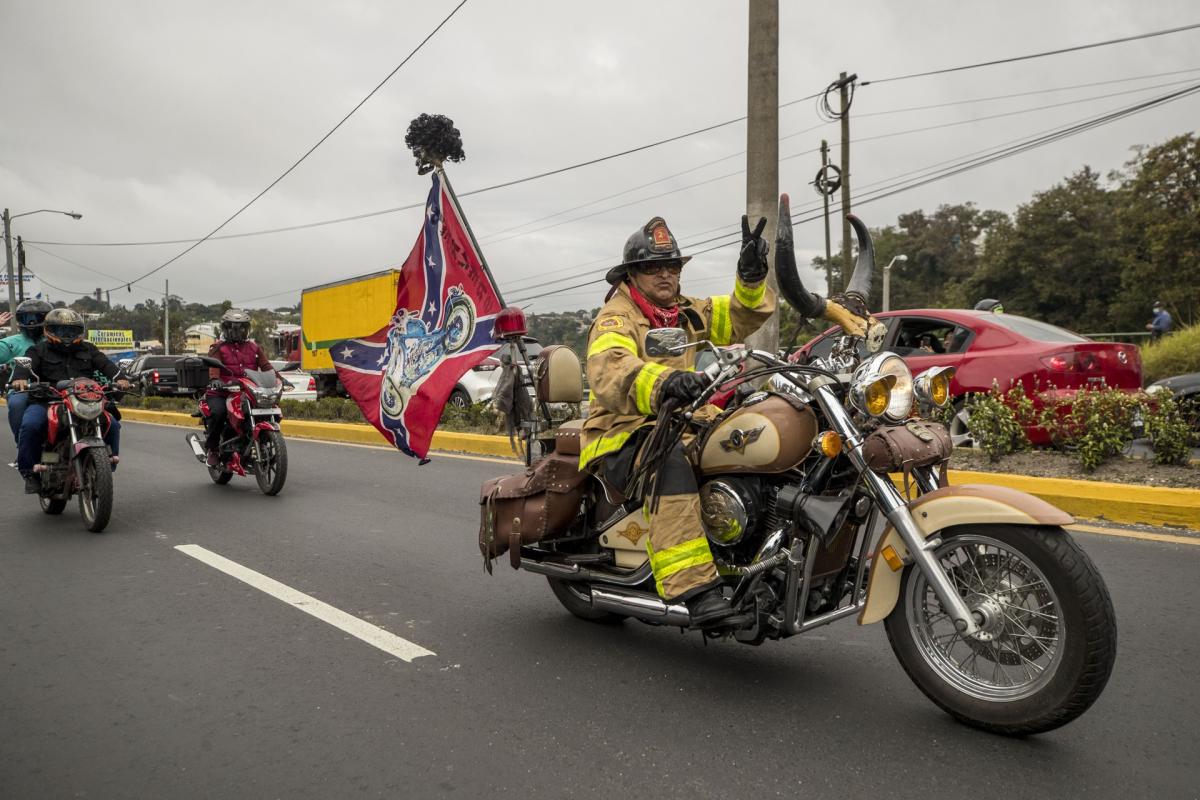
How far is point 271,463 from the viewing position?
27.9ft

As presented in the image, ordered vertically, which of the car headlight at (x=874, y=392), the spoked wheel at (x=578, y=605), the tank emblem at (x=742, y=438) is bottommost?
the spoked wheel at (x=578, y=605)

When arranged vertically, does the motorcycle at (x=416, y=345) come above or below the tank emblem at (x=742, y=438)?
above

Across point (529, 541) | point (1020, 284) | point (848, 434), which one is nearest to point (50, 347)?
point (529, 541)

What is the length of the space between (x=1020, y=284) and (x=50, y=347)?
140 feet

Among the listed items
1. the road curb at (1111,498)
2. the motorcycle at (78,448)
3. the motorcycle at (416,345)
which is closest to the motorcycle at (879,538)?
the motorcycle at (416,345)

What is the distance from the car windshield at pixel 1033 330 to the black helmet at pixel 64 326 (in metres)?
8.06

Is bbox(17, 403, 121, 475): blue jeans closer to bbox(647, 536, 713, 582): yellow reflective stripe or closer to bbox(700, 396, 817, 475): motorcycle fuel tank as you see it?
bbox(647, 536, 713, 582): yellow reflective stripe

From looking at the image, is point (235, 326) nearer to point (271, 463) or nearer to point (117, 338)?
point (271, 463)

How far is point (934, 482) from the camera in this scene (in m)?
3.16

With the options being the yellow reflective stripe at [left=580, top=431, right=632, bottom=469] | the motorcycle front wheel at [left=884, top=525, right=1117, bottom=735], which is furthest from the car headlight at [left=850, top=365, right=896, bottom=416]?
the yellow reflective stripe at [left=580, top=431, right=632, bottom=469]

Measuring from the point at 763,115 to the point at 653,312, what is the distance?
707 centimetres

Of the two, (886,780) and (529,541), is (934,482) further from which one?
(529,541)

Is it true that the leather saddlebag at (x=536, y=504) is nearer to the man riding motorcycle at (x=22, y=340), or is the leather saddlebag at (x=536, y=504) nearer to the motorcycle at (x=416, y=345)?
the motorcycle at (x=416, y=345)

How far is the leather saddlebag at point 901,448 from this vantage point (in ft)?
9.64
